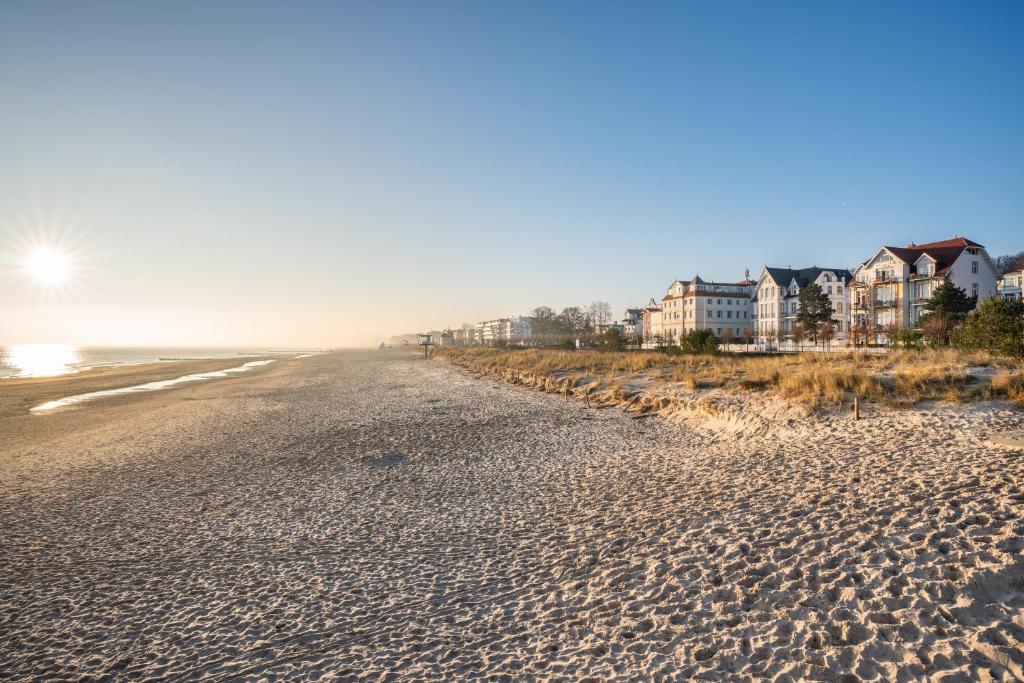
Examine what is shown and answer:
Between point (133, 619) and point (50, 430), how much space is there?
1593cm

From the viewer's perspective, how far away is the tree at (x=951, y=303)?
41250 millimetres

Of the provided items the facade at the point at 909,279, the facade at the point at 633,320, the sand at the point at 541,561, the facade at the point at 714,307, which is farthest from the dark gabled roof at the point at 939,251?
the facade at the point at 633,320

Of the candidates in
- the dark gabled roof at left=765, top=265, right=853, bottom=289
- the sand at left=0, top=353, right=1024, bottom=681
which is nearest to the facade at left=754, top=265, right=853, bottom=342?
the dark gabled roof at left=765, top=265, right=853, bottom=289

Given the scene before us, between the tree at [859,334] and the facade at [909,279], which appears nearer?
the tree at [859,334]

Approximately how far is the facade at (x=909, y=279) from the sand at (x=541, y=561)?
50.0 metres

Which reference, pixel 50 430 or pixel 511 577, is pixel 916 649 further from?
pixel 50 430

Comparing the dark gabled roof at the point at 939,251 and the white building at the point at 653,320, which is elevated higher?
the dark gabled roof at the point at 939,251

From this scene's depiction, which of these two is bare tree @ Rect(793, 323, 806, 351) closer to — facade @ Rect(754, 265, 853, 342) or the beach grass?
facade @ Rect(754, 265, 853, 342)

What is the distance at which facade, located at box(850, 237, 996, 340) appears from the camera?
52.0 metres

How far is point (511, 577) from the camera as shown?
641cm

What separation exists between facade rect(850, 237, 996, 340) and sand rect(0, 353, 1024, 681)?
164 feet

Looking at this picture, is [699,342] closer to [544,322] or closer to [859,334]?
[859,334]

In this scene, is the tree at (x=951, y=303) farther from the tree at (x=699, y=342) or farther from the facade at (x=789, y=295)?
the facade at (x=789, y=295)

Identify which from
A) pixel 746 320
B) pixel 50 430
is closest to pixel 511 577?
pixel 50 430
